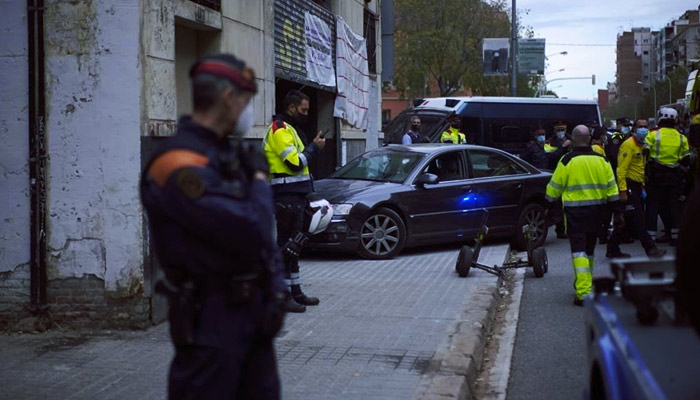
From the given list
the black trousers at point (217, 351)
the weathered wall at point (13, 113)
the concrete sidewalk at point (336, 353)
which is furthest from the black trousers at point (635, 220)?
the black trousers at point (217, 351)

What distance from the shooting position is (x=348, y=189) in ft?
41.8

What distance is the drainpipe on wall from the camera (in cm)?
745

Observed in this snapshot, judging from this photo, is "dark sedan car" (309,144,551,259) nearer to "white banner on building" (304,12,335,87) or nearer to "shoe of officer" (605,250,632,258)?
"shoe of officer" (605,250,632,258)

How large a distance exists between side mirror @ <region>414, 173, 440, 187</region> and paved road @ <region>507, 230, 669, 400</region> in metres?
1.76

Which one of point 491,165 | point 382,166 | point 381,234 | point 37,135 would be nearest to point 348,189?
point 381,234

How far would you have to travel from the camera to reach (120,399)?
566 centimetres

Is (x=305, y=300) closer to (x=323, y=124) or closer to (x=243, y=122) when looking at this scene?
(x=243, y=122)

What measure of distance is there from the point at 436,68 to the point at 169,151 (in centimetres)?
4958

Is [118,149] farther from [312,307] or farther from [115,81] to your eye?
[312,307]

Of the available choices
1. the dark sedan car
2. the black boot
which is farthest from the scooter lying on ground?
the black boot

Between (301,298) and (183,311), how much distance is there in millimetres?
5476

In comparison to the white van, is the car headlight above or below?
below

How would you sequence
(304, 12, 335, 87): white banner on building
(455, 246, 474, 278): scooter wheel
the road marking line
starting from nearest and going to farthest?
the road marking line, (455, 246, 474, 278): scooter wheel, (304, 12, 335, 87): white banner on building

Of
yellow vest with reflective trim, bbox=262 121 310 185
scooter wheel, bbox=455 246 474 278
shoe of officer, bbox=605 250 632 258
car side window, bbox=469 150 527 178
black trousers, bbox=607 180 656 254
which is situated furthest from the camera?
car side window, bbox=469 150 527 178
